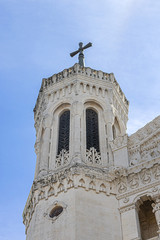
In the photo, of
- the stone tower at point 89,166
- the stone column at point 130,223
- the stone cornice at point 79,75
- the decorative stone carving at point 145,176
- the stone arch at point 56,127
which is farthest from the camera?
the stone cornice at point 79,75

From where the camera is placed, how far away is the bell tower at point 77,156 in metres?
21.0

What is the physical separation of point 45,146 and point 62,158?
1898mm

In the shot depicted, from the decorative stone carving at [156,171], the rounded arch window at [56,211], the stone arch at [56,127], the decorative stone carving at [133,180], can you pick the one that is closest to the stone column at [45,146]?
the stone arch at [56,127]

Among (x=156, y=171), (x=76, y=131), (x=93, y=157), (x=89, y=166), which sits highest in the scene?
(x=76, y=131)

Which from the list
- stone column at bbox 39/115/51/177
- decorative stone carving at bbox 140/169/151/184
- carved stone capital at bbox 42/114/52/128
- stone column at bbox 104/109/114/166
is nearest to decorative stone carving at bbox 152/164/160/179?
decorative stone carving at bbox 140/169/151/184

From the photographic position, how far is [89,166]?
23906 millimetres

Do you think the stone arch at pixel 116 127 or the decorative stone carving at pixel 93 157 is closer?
the decorative stone carving at pixel 93 157

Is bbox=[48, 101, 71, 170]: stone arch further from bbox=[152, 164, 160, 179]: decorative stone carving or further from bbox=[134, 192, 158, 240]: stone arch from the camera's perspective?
bbox=[152, 164, 160, 179]: decorative stone carving

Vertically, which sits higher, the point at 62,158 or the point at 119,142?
the point at 119,142

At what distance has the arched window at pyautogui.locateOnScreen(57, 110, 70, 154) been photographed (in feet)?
87.1

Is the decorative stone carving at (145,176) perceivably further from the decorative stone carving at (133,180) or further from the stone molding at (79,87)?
the stone molding at (79,87)

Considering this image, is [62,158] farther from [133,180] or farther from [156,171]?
[156,171]

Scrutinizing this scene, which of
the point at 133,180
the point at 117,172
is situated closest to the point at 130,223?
the point at 133,180

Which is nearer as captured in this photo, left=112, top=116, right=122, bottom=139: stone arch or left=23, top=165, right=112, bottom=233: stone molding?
left=23, top=165, right=112, bottom=233: stone molding
